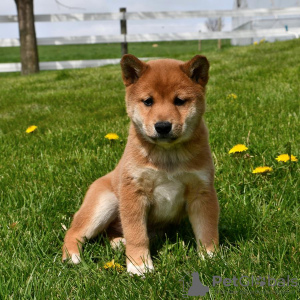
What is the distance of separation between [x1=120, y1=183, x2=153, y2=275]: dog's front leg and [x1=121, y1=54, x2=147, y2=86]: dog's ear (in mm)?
683

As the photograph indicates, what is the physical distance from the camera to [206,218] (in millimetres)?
2346

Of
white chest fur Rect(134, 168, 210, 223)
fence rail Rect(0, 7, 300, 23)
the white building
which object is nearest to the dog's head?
white chest fur Rect(134, 168, 210, 223)

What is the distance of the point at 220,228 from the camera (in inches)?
106

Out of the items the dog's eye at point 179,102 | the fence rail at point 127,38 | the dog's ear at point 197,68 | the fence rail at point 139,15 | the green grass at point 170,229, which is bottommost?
the green grass at point 170,229

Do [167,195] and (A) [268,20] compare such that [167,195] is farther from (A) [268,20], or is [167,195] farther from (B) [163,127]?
(A) [268,20]

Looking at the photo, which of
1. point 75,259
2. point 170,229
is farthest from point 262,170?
point 75,259

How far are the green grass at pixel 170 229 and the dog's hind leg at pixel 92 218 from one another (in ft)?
0.25

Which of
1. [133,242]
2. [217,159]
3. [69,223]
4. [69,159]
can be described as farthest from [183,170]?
[69,159]

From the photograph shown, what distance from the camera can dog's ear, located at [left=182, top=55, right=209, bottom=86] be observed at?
2.39 meters

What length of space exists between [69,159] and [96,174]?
1.86 ft

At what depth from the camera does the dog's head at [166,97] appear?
7.37 ft

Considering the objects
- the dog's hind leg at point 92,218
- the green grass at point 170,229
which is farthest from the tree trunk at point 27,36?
the dog's hind leg at point 92,218

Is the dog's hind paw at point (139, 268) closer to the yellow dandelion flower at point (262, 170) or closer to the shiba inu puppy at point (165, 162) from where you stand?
the shiba inu puppy at point (165, 162)

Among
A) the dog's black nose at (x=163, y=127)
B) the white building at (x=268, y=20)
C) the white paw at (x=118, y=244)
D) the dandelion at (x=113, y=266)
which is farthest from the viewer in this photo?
the white building at (x=268, y=20)
